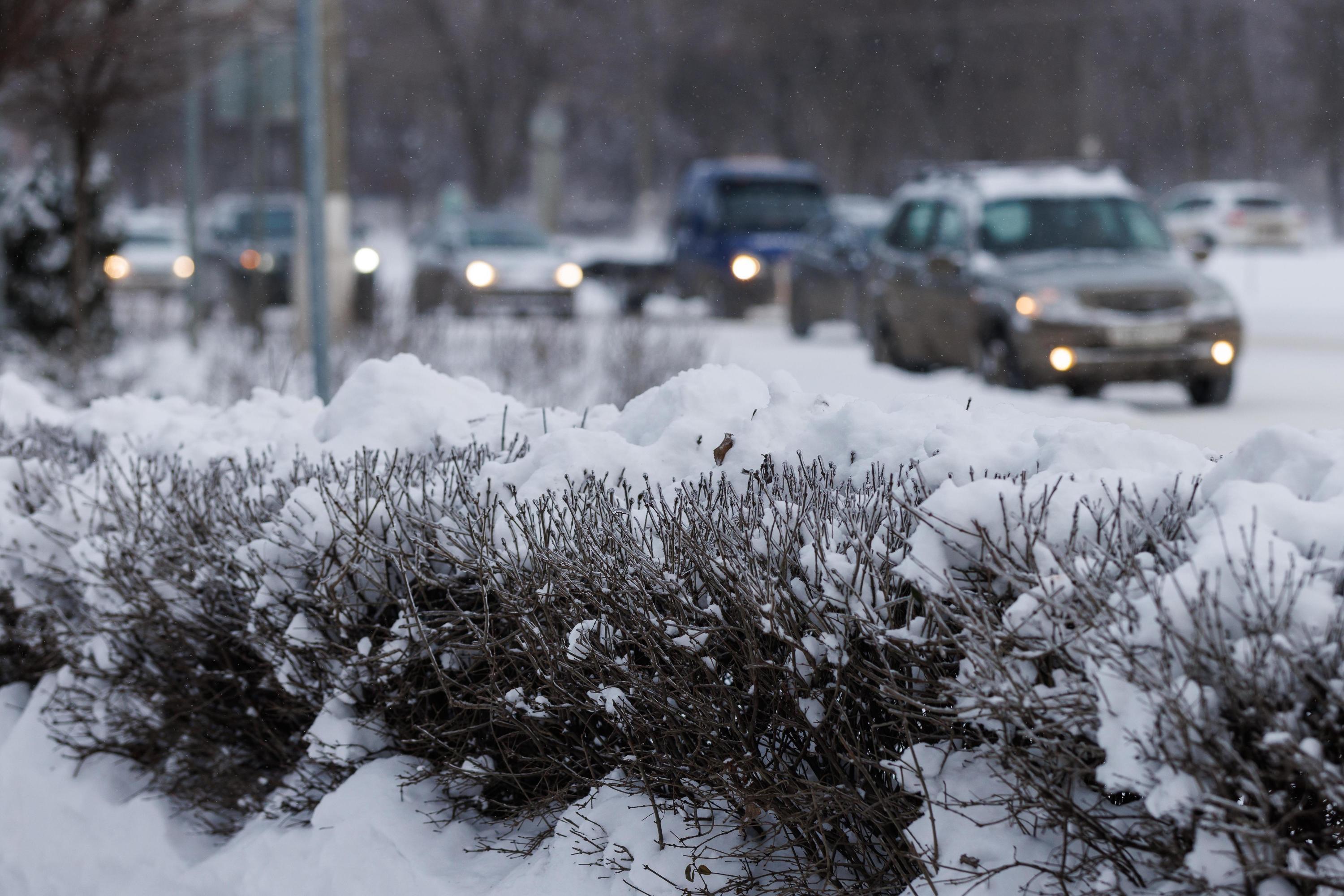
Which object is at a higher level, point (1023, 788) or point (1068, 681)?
point (1068, 681)

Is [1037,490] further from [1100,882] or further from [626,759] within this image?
[626,759]

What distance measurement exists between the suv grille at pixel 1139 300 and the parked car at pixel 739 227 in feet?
32.5

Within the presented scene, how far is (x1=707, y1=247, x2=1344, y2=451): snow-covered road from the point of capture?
36.7ft

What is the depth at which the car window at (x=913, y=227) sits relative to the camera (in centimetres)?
1370

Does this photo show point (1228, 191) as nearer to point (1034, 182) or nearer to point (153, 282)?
point (153, 282)

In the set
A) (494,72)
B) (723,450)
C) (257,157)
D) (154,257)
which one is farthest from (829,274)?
(494,72)

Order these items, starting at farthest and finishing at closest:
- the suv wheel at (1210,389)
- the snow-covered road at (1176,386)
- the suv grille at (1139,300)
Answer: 1. the suv wheel at (1210,389)
2. the suv grille at (1139,300)
3. the snow-covered road at (1176,386)

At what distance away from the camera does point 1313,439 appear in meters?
Result: 2.83

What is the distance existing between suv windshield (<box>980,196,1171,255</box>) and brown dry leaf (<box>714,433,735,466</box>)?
9.34 m

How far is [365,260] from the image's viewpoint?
16688mm

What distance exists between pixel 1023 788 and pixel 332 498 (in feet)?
5.17

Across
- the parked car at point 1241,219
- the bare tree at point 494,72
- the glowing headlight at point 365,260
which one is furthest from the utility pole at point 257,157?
the bare tree at point 494,72

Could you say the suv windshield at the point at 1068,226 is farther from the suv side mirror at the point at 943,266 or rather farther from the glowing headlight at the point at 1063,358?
the glowing headlight at the point at 1063,358

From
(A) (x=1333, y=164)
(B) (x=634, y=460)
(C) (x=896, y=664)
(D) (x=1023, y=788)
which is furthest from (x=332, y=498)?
(A) (x=1333, y=164)
